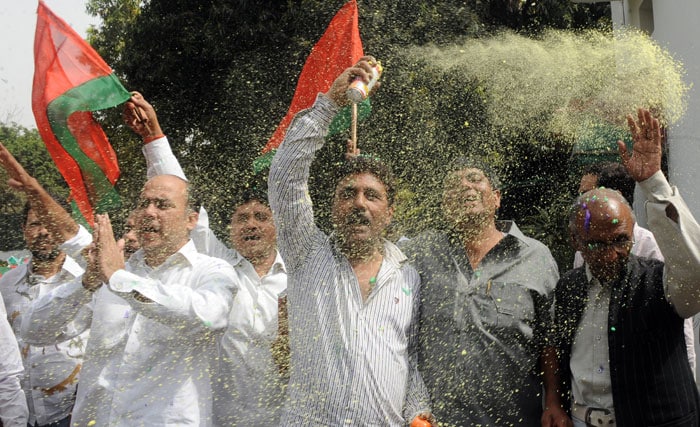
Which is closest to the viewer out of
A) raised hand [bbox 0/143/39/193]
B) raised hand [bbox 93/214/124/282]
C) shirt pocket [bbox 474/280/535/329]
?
raised hand [bbox 93/214/124/282]

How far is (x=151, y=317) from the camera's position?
3.42 metres

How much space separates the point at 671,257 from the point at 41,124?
357 centimetres

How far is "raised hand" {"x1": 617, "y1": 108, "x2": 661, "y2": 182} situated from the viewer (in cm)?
347

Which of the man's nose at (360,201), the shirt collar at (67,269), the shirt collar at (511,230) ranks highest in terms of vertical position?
the man's nose at (360,201)

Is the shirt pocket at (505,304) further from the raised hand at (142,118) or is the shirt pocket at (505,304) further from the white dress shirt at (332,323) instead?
the raised hand at (142,118)

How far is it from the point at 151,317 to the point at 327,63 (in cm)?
232

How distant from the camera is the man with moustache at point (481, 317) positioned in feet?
12.0

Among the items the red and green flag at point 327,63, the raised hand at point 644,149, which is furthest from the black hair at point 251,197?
the raised hand at point 644,149

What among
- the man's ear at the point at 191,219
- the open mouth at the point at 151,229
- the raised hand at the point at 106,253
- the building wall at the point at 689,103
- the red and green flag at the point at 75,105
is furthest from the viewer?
the building wall at the point at 689,103

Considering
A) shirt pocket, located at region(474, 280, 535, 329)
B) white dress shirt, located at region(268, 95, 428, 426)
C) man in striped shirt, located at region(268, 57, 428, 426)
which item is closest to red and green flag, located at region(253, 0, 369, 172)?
man in striped shirt, located at region(268, 57, 428, 426)

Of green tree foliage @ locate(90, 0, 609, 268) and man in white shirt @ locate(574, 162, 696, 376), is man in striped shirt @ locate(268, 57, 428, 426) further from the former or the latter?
green tree foliage @ locate(90, 0, 609, 268)

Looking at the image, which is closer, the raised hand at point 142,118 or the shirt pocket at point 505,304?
the shirt pocket at point 505,304

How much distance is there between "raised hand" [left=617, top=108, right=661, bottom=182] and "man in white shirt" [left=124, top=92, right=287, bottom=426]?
6.29ft

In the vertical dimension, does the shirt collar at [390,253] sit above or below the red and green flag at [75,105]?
below
